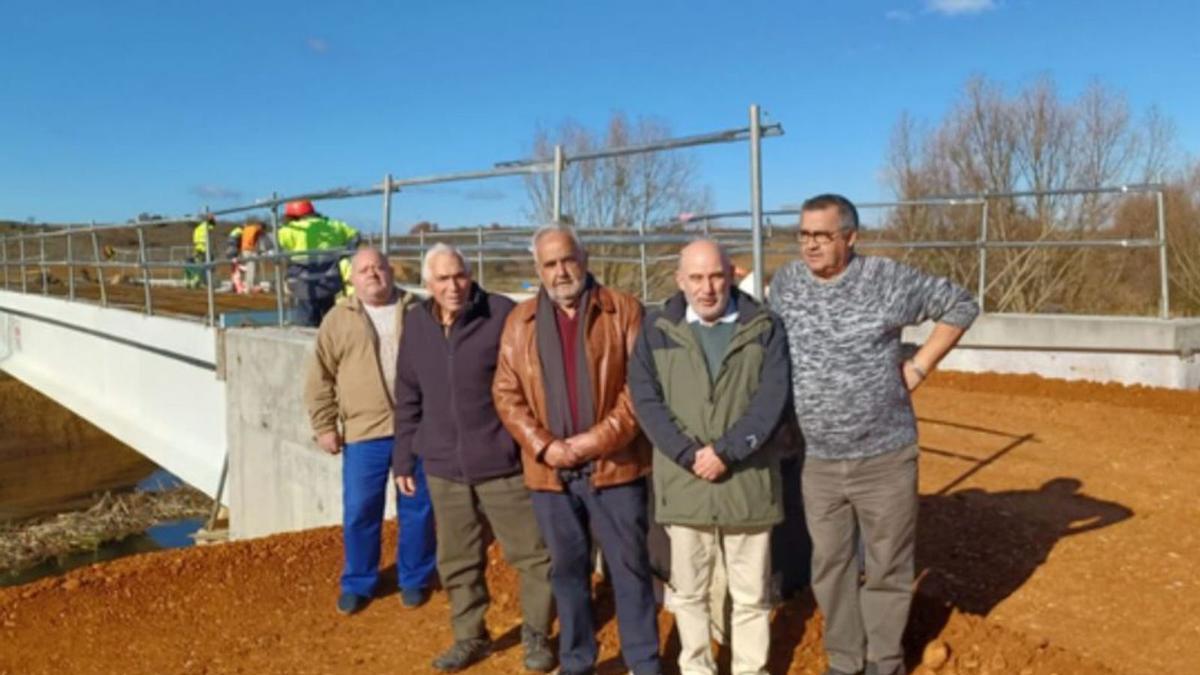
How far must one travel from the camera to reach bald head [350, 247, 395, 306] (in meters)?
4.65

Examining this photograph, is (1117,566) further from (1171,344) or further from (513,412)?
(1171,344)

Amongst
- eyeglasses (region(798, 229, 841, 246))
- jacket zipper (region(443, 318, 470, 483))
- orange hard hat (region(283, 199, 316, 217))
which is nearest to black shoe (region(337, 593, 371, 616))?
jacket zipper (region(443, 318, 470, 483))

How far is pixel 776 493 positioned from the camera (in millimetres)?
3402

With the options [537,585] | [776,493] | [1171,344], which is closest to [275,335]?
[537,585]

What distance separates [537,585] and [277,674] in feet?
4.35

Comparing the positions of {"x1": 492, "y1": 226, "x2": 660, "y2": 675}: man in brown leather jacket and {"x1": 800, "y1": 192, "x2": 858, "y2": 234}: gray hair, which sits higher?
{"x1": 800, "y1": 192, "x2": 858, "y2": 234}: gray hair

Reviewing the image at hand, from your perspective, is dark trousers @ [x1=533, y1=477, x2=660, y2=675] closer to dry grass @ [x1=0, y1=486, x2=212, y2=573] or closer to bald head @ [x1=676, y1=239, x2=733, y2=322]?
bald head @ [x1=676, y1=239, x2=733, y2=322]

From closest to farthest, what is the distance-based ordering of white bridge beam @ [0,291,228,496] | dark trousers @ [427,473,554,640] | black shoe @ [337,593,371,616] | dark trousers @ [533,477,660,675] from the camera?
dark trousers @ [533,477,660,675] → dark trousers @ [427,473,554,640] → black shoe @ [337,593,371,616] → white bridge beam @ [0,291,228,496]

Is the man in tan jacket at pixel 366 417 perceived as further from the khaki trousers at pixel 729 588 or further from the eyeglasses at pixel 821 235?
the eyeglasses at pixel 821 235

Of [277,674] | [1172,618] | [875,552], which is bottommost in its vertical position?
[277,674]

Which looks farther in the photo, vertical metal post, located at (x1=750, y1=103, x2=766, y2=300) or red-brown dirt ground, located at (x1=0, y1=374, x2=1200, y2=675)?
vertical metal post, located at (x1=750, y1=103, x2=766, y2=300)

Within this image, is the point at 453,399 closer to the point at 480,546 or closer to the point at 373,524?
the point at 480,546

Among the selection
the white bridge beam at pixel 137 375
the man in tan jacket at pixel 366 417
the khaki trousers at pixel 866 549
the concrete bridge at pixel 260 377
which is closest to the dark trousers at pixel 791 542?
the khaki trousers at pixel 866 549

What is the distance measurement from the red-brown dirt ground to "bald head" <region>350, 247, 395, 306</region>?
159 centimetres
